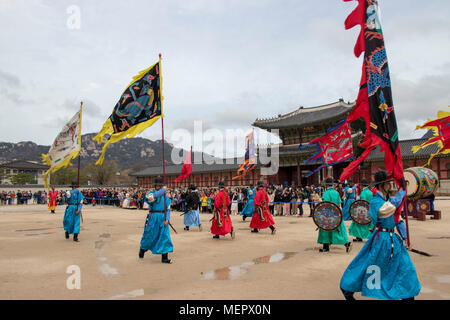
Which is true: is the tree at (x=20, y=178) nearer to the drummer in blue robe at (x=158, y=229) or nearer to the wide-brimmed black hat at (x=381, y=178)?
the drummer in blue robe at (x=158, y=229)

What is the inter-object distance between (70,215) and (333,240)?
7335mm

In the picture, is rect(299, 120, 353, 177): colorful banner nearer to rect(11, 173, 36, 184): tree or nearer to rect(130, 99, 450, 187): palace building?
rect(130, 99, 450, 187): palace building

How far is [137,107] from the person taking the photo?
7.75 metres

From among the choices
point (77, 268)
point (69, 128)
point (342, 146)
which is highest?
point (69, 128)

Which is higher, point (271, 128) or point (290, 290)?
point (271, 128)

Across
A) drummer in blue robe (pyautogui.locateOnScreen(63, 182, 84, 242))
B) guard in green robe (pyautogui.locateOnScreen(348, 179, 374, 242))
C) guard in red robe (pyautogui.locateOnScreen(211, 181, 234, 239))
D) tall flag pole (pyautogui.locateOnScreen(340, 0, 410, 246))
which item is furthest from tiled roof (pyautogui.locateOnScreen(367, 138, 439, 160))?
drummer in blue robe (pyautogui.locateOnScreen(63, 182, 84, 242))

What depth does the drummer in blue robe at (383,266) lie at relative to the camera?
11.7 ft

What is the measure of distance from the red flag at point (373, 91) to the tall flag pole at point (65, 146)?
915 centimetres

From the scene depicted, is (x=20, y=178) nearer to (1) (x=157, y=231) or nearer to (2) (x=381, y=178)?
(1) (x=157, y=231)

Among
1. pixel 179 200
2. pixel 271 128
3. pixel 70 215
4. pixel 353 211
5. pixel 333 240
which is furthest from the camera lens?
pixel 271 128

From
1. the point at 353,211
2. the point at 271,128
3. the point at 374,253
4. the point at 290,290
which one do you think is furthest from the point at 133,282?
the point at 271,128

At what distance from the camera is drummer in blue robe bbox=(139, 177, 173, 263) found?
249 inches

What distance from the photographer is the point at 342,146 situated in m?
9.88
